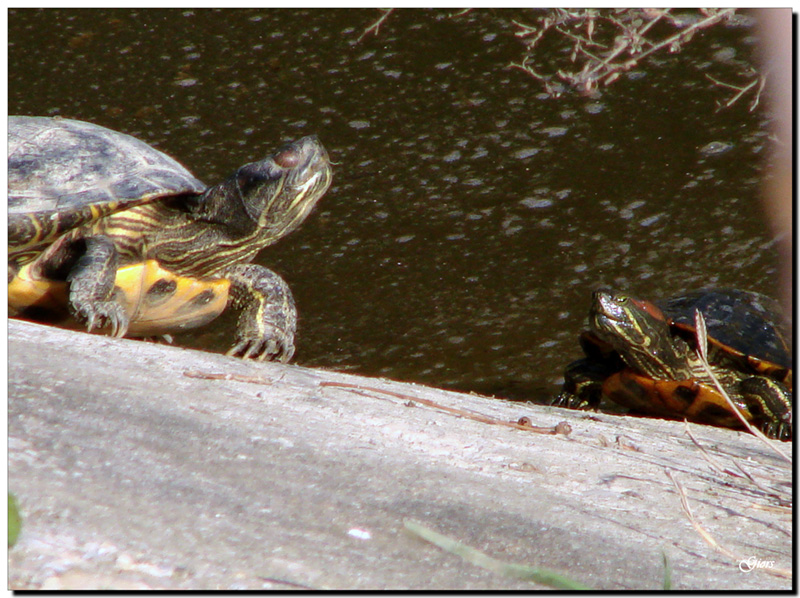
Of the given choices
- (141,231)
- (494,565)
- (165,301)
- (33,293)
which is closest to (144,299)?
(165,301)

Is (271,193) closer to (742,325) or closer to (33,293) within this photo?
(33,293)

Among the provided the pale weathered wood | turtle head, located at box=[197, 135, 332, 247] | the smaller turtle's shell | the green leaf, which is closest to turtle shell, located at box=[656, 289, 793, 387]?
the smaller turtle's shell

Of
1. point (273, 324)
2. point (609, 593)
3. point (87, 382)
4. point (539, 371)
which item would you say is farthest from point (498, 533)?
point (539, 371)

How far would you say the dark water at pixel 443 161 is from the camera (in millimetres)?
3812

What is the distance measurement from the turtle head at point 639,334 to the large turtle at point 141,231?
1.24 meters

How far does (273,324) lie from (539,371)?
133cm

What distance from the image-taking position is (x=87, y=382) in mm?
1700

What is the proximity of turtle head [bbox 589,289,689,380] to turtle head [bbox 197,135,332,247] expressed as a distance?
4.06 feet

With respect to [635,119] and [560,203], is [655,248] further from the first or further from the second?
[635,119]

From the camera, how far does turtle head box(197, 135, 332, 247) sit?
117 inches

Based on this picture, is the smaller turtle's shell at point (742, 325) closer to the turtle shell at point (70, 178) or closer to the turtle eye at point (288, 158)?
the turtle eye at point (288, 158)

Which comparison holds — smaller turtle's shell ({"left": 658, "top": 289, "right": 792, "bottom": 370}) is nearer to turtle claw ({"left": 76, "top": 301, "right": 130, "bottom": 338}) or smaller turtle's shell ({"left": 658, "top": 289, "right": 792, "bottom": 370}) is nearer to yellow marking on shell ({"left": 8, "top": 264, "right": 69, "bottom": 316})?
turtle claw ({"left": 76, "top": 301, "right": 130, "bottom": 338})

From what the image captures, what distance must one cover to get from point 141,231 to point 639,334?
2088 millimetres

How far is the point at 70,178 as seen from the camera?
2863 millimetres
